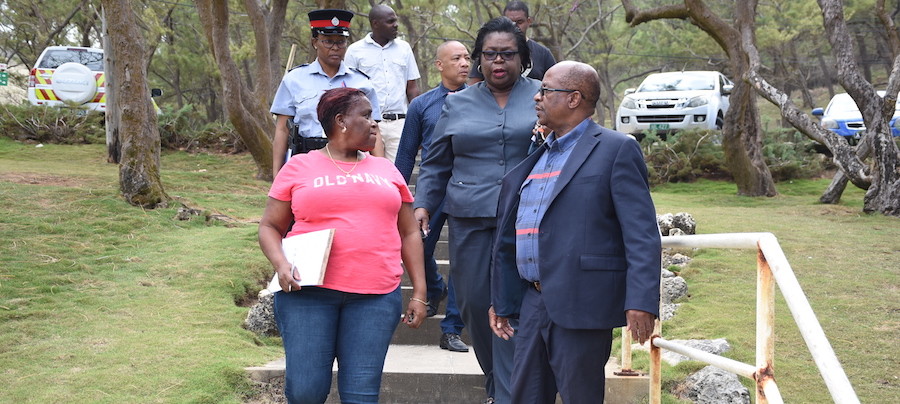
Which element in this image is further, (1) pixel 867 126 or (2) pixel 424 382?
(1) pixel 867 126

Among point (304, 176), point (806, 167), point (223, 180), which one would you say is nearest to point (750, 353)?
point (304, 176)

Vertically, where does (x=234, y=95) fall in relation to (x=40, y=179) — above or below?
above

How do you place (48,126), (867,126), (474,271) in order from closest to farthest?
(474,271)
(867,126)
(48,126)

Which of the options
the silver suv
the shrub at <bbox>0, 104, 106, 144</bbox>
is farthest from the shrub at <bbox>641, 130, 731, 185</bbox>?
the shrub at <bbox>0, 104, 106, 144</bbox>

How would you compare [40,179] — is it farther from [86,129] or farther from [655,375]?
[655,375]

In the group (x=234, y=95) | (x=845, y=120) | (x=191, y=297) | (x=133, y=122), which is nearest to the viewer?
(x=191, y=297)

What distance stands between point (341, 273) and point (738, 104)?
10.5 meters

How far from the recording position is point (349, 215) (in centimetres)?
325

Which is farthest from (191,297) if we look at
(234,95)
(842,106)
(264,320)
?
(842,106)

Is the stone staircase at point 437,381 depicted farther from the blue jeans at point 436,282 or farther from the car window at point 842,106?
the car window at point 842,106

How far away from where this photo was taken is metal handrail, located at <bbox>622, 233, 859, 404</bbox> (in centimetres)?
206

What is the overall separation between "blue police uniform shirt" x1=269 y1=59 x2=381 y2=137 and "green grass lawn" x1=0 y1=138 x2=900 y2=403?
1390 mm

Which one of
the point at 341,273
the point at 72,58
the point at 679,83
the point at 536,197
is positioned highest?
the point at 72,58

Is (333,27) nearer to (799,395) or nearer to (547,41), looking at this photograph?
(799,395)
